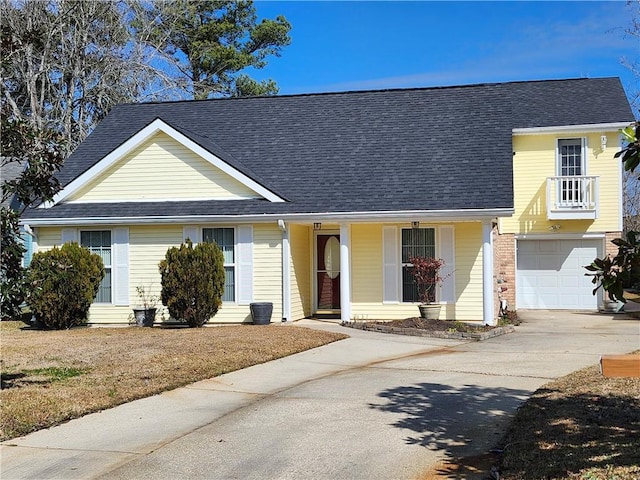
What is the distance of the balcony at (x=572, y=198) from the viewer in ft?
69.9

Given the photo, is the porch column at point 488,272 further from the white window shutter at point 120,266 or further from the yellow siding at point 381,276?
the white window shutter at point 120,266

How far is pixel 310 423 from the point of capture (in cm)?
771

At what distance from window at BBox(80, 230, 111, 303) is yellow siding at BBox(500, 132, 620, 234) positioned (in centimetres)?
1181

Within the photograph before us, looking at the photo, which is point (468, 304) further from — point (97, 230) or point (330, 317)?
point (97, 230)

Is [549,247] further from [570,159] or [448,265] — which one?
[448,265]

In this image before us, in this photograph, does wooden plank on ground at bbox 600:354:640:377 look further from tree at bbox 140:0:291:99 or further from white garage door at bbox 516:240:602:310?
tree at bbox 140:0:291:99

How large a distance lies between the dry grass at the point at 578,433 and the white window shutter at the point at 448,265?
816 cm

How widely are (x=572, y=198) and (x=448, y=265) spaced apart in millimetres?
6241

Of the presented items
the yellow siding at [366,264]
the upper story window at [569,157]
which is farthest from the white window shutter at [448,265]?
the upper story window at [569,157]

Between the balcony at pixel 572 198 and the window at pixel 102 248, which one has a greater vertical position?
the balcony at pixel 572 198

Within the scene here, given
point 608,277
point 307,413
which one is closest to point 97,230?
point 307,413

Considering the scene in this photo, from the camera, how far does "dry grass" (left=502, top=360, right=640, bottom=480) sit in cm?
549

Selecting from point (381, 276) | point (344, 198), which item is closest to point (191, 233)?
point (344, 198)

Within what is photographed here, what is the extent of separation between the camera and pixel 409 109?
21016mm
